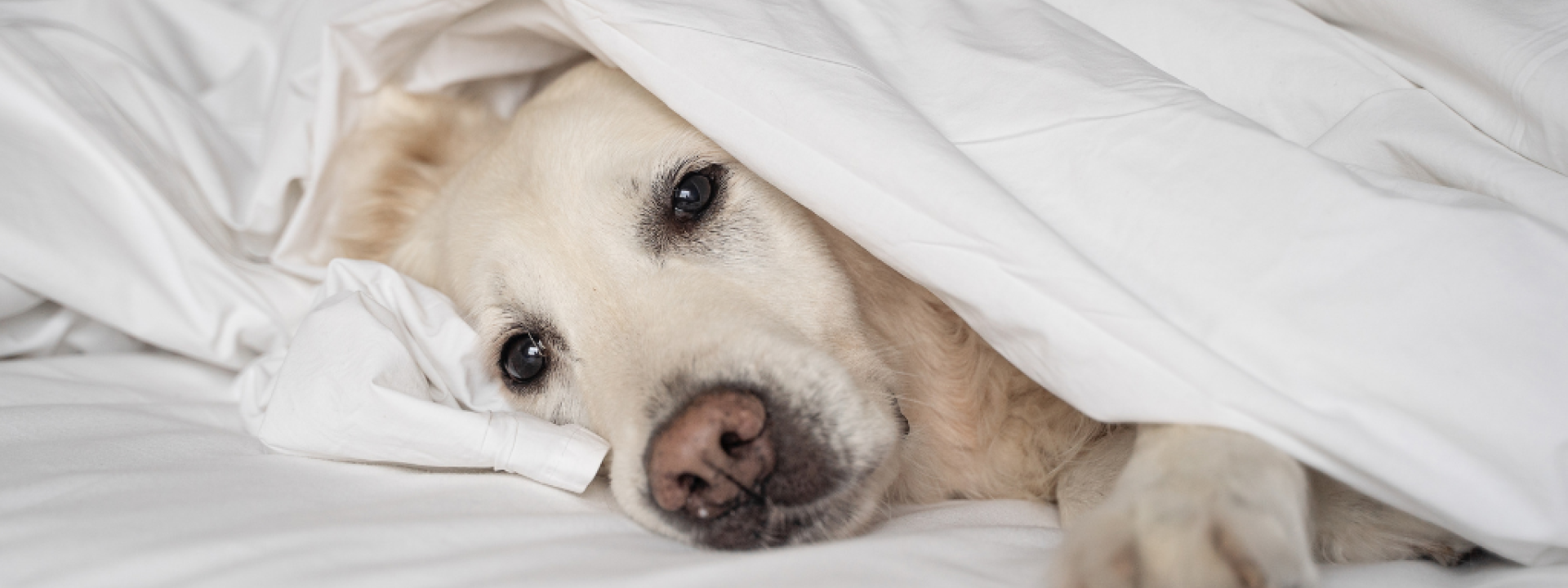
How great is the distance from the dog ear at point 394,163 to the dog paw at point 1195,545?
1804mm

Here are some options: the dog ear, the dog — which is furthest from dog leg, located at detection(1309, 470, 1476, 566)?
the dog ear

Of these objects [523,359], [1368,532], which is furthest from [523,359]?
[1368,532]

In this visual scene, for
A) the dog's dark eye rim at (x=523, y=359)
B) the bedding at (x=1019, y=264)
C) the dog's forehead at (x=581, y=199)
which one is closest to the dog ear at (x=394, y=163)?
the bedding at (x=1019, y=264)

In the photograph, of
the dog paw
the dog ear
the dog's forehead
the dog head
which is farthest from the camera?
the dog ear

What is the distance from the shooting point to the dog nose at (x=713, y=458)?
1.33 metres

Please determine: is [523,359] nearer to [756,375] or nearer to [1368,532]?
[756,375]

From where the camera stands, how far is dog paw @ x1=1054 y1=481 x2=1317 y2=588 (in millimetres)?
982

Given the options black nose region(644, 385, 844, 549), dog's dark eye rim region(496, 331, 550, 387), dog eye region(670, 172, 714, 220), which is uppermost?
dog eye region(670, 172, 714, 220)

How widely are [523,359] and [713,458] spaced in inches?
26.2

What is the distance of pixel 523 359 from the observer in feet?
6.03

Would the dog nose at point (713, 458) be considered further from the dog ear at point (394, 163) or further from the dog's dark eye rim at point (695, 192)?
the dog ear at point (394, 163)

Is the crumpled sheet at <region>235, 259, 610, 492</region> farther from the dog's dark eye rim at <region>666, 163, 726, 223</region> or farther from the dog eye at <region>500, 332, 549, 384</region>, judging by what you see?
the dog's dark eye rim at <region>666, 163, 726, 223</region>

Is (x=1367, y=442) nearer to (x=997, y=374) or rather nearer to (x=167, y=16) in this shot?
(x=997, y=374)

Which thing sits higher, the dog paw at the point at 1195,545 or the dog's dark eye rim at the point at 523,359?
the dog paw at the point at 1195,545
